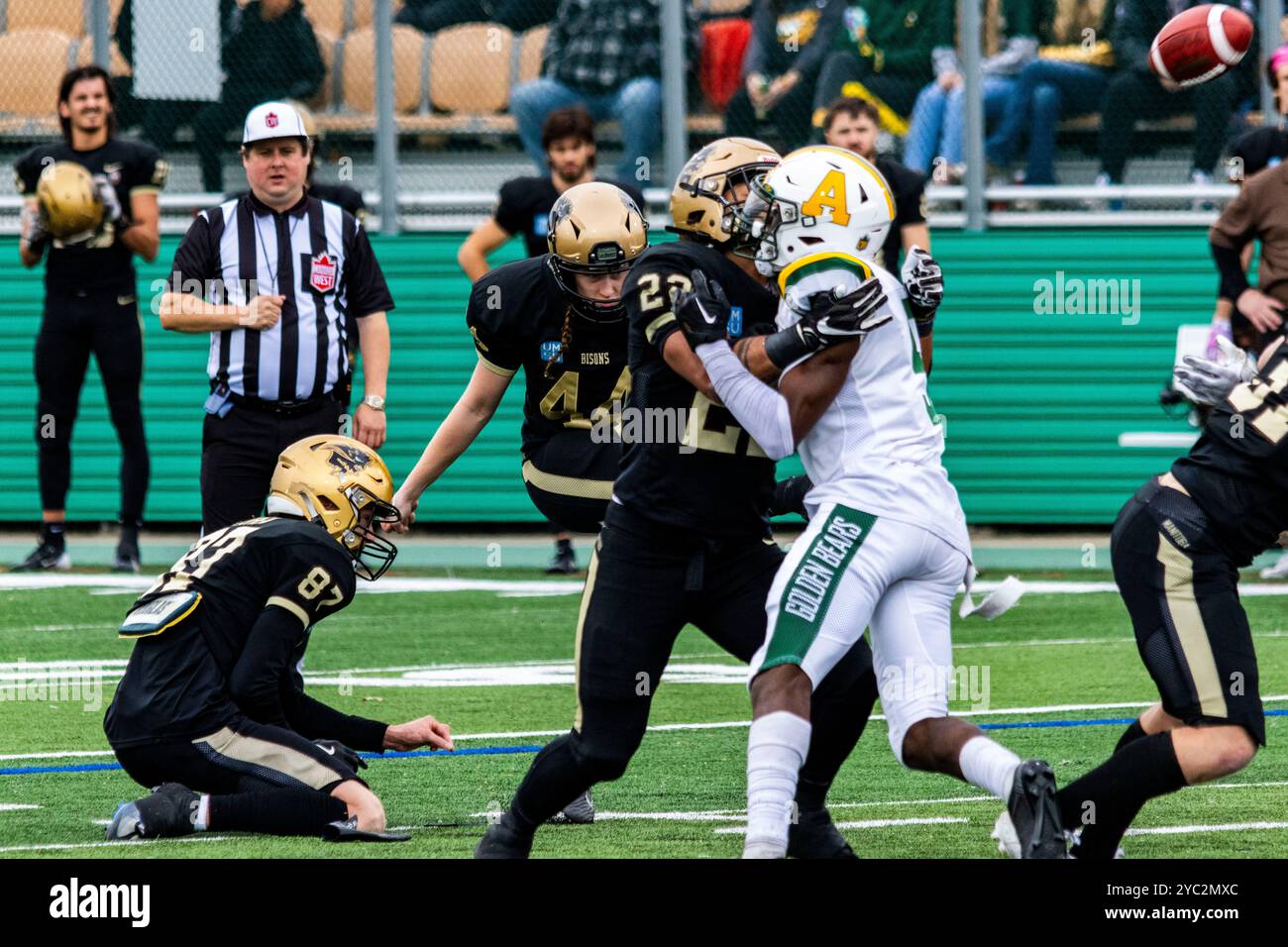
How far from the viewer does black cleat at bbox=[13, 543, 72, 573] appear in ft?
38.9

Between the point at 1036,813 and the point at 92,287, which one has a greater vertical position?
the point at 92,287

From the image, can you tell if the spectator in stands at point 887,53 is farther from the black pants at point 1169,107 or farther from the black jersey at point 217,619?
the black jersey at point 217,619

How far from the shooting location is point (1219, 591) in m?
5.08

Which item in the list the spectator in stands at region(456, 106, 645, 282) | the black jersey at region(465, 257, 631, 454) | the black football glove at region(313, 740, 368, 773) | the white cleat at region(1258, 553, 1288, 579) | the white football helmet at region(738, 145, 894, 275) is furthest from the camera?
the white cleat at region(1258, 553, 1288, 579)

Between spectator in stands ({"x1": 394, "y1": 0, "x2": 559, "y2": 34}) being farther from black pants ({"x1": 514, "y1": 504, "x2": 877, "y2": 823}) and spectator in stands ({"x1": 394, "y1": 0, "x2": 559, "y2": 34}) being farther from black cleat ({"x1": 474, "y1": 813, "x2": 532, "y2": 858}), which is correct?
black cleat ({"x1": 474, "y1": 813, "x2": 532, "y2": 858})

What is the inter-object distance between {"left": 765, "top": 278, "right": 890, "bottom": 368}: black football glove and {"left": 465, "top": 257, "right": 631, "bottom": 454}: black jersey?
4.72 ft

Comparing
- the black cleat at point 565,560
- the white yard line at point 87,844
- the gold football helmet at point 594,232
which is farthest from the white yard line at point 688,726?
the black cleat at point 565,560

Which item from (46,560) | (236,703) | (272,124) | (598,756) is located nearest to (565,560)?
(46,560)

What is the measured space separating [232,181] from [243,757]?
7700 mm

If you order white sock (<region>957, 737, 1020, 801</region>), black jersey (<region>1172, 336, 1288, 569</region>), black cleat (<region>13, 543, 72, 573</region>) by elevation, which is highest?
black jersey (<region>1172, 336, 1288, 569</region>)

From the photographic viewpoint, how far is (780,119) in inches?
480

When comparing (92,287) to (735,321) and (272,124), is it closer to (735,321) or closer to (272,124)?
(272,124)

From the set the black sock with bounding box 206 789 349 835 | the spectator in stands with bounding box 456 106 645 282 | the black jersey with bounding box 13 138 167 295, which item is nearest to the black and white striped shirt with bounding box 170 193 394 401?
the spectator in stands with bounding box 456 106 645 282

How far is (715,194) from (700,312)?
1.63 feet
